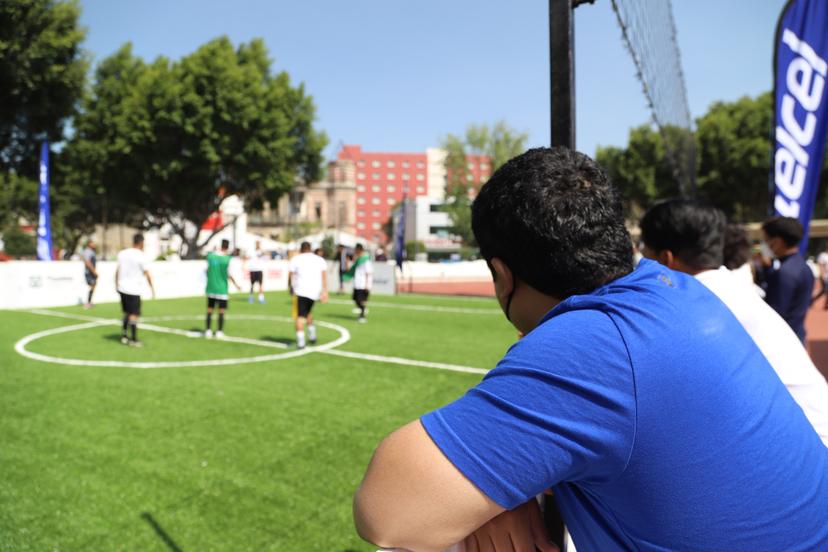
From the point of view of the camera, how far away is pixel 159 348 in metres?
10.2

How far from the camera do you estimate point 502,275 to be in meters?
1.37

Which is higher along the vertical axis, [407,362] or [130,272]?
[130,272]

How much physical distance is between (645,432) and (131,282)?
11205 millimetres

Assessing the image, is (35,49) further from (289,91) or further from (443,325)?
(443,325)

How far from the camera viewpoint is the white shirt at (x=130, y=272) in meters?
10.6

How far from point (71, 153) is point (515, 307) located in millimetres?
37271

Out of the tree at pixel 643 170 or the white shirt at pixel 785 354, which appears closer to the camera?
the white shirt at pixel 785 354

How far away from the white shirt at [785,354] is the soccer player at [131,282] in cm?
1022

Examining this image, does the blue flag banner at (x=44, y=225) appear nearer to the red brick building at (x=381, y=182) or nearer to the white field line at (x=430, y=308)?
the white field line at (x=430, y=308)

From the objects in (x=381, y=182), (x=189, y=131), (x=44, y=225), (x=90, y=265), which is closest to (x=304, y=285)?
(x=90, y=265)

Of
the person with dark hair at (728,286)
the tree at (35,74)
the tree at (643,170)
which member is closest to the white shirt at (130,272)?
the person with dark hair at (728,286)

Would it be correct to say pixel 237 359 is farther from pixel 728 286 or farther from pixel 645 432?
pixel 645 432

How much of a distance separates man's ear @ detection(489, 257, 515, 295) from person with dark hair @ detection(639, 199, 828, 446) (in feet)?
4.07

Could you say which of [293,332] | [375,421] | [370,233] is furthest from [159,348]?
[370,233]
